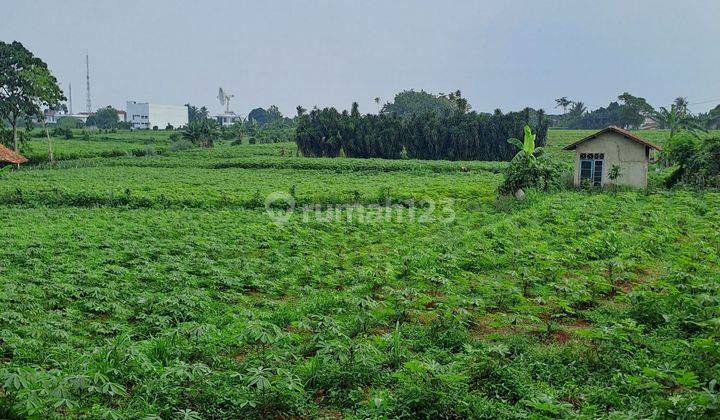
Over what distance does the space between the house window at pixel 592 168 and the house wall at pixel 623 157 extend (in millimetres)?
192

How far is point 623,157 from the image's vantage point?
A: 28375 mm

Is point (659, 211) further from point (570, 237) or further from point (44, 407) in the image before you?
point (44, 407)

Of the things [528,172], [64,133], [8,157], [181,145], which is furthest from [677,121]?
[64,133]

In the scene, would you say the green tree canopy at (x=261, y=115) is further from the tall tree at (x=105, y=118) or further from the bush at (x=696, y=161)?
the bush at (x=696, y=161)

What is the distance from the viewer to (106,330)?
31.8ft

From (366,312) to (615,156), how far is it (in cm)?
2270

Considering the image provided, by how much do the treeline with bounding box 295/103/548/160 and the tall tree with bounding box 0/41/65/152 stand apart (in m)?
22.7

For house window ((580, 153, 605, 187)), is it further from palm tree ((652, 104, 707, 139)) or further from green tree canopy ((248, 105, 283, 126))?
green tree canopy ((248, 105, 283, 126))

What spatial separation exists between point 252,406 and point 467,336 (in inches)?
146

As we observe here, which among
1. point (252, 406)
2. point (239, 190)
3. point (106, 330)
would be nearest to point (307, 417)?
point (252, 406)

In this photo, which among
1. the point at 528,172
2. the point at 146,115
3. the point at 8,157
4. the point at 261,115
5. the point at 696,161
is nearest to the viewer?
the point at 528,172

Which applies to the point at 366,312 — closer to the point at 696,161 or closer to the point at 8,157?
the point at 696,161

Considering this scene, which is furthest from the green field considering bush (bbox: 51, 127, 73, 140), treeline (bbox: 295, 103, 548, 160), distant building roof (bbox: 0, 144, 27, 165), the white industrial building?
the white industrial building

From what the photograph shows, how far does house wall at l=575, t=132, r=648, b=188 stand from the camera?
28.2 m
